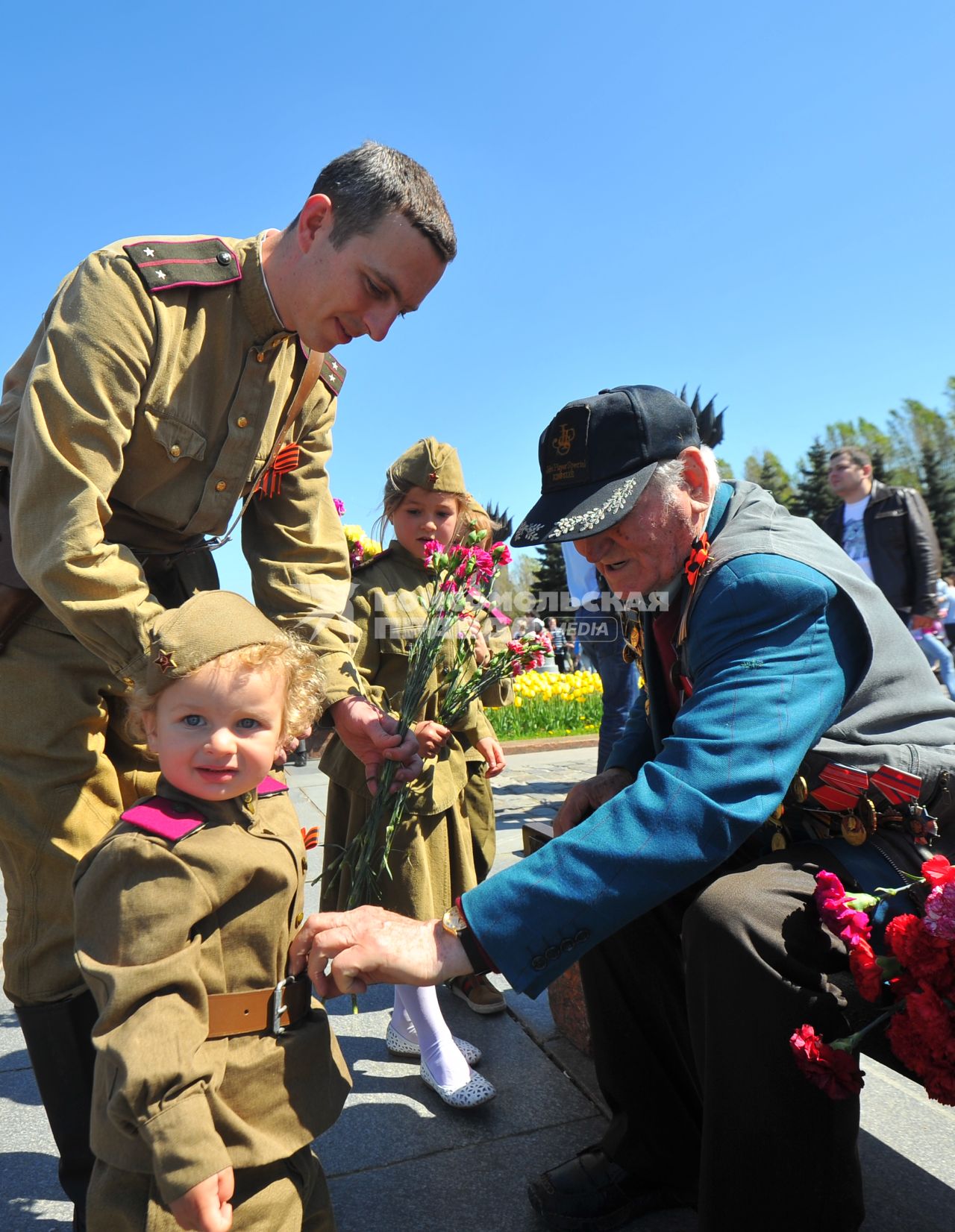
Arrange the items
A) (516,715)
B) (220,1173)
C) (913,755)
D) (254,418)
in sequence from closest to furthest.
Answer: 1. (220,1173)
2. (913,755)
3. (254,418)
4. (516,715)

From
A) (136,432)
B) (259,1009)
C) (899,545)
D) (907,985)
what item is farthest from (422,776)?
(899,545)

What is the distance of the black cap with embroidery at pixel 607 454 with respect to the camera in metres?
2.05

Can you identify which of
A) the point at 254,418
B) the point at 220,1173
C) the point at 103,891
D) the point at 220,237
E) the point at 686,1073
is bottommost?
the point at 686,1073

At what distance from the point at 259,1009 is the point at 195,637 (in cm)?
66

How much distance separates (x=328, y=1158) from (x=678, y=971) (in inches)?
38.8

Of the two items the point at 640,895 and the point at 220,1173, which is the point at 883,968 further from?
the point at 220,1173

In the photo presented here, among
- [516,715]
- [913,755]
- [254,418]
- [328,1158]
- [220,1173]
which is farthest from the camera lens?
[516,715]

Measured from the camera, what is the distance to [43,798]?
1.93 m

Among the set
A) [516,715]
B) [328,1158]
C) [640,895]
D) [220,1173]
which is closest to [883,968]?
[640,895]

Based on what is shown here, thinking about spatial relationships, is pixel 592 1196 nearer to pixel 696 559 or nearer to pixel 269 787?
pixel 269 787

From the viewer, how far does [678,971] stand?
2.19 m

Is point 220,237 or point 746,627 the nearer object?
point 746,627

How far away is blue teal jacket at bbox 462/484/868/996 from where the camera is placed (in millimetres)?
1708

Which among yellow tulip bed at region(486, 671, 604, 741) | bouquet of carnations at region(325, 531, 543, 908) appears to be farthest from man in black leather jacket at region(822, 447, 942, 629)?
bouquet of carnations at region(325, 531, 543, 908)
